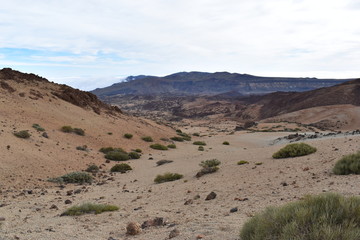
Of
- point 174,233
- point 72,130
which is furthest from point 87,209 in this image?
point 72,130

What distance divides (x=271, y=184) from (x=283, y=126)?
45.5 m

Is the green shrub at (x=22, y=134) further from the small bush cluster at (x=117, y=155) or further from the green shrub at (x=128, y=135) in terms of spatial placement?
the green shrub at (x=128, y=135)

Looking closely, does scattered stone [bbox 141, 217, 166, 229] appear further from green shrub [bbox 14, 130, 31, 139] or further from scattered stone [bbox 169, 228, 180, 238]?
green shrub [bbox 14, 130, 31, 139]

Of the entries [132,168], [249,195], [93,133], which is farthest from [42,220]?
[93,133]

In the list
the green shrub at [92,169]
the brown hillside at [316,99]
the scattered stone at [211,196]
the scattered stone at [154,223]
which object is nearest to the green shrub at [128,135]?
the green shrub at [92,169]

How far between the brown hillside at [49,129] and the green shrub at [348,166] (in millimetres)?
11063

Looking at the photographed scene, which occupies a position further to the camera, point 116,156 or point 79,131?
point 79,131

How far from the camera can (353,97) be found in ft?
242

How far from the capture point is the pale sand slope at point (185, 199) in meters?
6.64

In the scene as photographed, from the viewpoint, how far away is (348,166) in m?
9.09

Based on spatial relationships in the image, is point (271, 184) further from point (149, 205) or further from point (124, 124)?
point (124, 124)

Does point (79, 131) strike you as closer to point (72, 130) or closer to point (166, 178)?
point (72, 130)

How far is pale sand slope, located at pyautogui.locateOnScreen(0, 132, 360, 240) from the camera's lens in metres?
6.64

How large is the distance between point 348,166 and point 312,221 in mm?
5721
